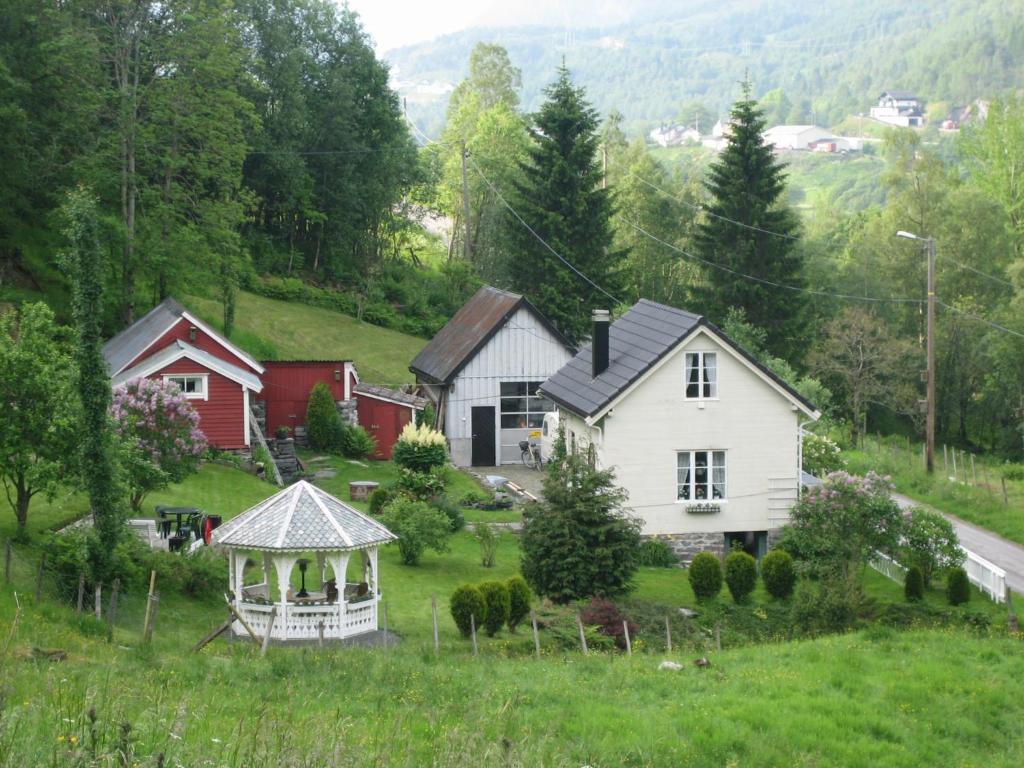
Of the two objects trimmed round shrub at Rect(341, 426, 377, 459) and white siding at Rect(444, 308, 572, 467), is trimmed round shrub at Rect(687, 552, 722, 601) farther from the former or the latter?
white siding at Rect(444, 308, 572, 467)

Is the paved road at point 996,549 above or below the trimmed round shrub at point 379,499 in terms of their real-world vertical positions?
below

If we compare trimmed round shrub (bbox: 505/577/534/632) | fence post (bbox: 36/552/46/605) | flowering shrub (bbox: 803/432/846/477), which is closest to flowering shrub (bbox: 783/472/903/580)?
trimmed round shrub (bbox: 505/577/534/632)

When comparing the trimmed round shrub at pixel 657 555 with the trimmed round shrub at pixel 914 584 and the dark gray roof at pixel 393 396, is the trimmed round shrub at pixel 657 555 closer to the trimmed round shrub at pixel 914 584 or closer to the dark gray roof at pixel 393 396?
the trimmed round shrub at pixel 914 584

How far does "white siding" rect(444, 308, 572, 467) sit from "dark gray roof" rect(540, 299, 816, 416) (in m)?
7.35

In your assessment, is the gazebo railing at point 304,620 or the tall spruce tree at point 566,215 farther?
the tall spruce tree at point 566,215

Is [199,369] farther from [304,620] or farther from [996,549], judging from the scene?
[996,549]

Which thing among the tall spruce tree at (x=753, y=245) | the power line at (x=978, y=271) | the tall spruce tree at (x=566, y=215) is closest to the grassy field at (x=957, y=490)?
the tall spruce tree at (x=753, y=245)

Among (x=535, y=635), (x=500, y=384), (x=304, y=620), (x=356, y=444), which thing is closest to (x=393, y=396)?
(x=356, y=444)

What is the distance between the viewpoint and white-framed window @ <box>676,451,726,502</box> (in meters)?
32.6

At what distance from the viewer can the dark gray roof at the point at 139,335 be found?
3762cm

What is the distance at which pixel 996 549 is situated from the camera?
34188mm

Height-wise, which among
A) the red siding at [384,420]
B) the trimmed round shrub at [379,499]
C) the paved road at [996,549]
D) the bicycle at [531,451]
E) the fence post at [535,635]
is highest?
the red siding at [384,420]

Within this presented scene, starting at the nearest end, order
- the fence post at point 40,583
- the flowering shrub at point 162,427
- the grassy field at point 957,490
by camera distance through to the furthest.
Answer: the fence post at point 40,583 < the flowering shrub at point 162,427 < the grassy field at point 957,490

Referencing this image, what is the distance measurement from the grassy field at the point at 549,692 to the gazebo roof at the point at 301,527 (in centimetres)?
167
